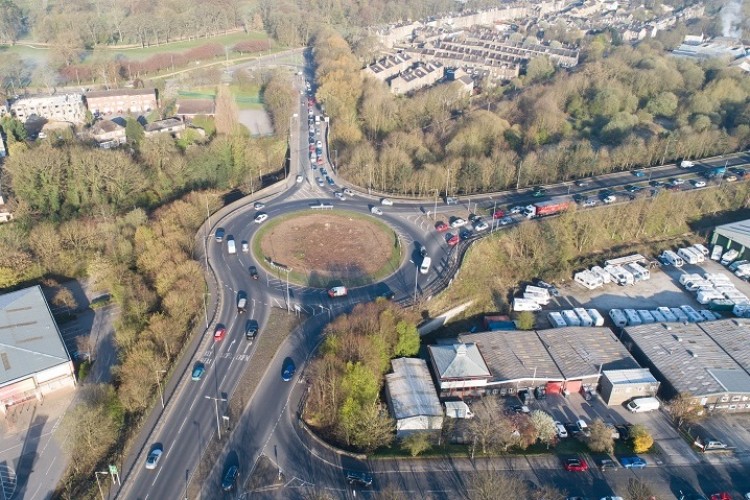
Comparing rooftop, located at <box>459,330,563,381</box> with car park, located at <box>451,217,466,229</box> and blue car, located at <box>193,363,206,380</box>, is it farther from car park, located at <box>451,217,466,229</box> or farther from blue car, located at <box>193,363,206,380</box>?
blue car, located at <box>193,363,206,380</box>

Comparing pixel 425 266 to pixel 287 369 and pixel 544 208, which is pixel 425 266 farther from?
pixel 544 208

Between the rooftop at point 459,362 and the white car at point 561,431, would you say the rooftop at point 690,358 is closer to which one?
the white car at point 561,431

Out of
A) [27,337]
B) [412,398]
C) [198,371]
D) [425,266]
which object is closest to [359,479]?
[412,398]

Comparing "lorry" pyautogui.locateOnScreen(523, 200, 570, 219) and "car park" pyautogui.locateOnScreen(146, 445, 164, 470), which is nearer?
"car park" pyautogui.locateOnScreen(146, 445, 164, 470)

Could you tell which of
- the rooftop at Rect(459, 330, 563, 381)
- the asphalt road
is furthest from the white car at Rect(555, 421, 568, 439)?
the rooftop at Rect(459, 330, 563, 381)

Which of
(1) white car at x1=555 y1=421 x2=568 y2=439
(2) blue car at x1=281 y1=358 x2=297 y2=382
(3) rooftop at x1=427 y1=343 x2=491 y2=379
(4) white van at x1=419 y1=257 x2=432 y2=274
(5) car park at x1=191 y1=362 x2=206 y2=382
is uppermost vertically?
(4) white van at x1=419 y1=257 x2=432 y2=274

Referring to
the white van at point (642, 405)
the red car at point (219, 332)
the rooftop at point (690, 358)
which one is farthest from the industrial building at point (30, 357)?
the rooftop at point (690, 358)
